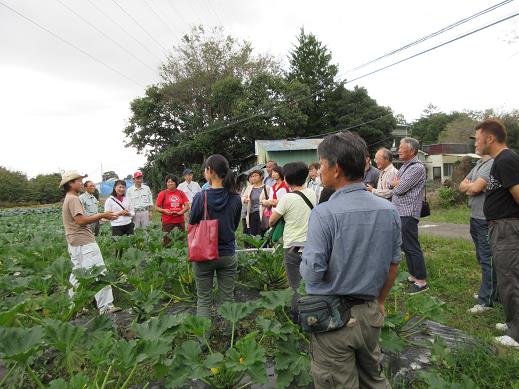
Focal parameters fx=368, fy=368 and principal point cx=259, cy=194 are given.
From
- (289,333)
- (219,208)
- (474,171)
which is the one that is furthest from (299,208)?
(474,171)

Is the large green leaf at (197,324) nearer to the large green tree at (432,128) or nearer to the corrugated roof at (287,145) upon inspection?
the corrugated roof at (287,145)

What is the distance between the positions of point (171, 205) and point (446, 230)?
6918mm

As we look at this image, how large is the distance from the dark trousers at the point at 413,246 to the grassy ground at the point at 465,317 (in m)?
0.33

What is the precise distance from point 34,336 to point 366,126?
113 feet

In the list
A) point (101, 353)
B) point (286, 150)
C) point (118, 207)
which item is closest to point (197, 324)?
point (101, 353)

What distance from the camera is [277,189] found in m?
6.04

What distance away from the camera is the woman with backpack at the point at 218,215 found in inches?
134

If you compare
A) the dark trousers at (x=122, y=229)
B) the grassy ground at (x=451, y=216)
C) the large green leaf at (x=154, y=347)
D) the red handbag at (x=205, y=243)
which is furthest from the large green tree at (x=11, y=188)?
the large green leaf at (x=154, y=347)

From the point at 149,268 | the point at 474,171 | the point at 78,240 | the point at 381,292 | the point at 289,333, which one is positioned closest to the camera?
the point at 381,292

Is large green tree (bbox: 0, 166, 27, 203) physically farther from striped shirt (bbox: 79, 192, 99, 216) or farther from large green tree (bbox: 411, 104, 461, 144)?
large green tree (bbox: 411, 104, 461, 144)

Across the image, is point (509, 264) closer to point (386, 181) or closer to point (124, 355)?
point (386, 181)

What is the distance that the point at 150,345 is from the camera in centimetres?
248

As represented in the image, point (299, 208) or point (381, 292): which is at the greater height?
point (299, 208)

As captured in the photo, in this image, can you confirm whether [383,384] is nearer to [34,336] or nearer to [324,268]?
[324,268]
